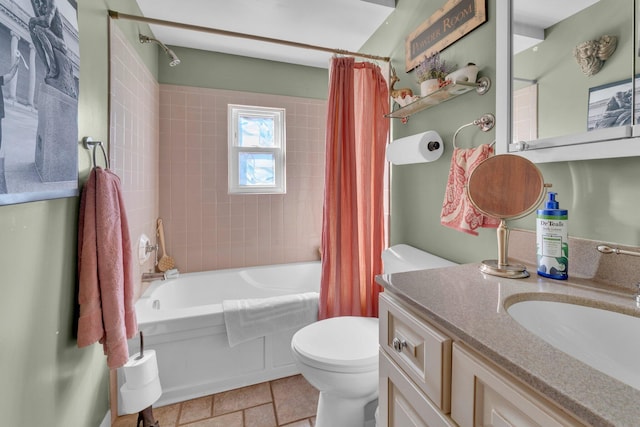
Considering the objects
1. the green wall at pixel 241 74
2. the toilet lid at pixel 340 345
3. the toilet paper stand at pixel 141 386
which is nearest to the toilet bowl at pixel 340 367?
the toilet lid at pixel 340 345

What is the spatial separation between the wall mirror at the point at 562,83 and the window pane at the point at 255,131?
2057mm

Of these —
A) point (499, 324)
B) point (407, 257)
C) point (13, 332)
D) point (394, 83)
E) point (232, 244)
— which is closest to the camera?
point (499, 324)

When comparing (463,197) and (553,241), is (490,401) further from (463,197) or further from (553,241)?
(463,197)

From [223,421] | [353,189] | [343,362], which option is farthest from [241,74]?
[223,421]

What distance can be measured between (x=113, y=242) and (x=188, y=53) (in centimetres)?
197

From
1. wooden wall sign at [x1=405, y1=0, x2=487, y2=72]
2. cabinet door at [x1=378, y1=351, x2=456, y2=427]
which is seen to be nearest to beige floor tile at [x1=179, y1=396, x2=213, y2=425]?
cabinet door at [x1=378, y1=351, x2=456, y2=427]

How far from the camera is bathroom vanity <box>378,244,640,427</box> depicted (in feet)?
1.40

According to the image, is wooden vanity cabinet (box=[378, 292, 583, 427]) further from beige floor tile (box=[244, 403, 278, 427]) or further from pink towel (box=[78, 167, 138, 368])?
pink towel (box=[78, 167, 138, 368])

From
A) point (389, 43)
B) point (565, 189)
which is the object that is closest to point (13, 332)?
point (565, 189)

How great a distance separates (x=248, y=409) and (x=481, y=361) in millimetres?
1526

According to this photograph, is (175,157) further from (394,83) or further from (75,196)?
(394,83)

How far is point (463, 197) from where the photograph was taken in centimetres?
130

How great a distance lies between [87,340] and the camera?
1.15 m

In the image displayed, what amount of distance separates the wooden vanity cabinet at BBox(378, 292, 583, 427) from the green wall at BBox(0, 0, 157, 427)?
107 centimetres
